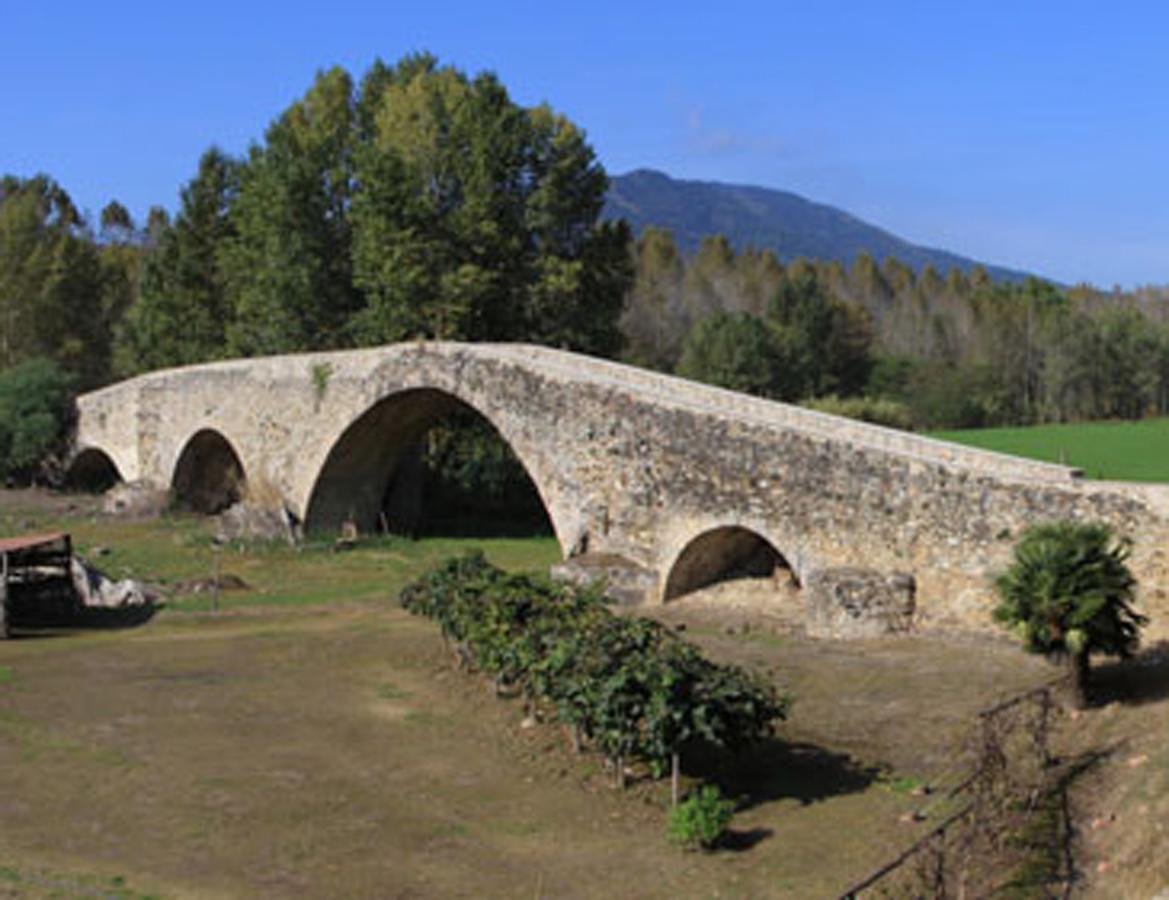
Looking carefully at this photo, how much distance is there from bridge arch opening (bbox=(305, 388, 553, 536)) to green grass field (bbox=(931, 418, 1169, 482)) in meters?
15.0

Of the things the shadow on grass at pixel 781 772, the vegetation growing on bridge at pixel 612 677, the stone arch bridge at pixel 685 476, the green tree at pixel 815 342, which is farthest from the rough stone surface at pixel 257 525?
the green tree at pixel 815 342

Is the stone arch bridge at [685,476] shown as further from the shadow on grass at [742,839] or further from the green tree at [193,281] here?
the green tree at [193,281]

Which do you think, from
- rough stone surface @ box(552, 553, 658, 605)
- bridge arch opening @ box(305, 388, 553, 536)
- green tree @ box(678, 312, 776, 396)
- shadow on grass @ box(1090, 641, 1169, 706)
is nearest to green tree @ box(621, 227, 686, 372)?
green tree @ box(678, 312, 776, 396)

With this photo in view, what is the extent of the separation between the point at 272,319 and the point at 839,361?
36.3 m

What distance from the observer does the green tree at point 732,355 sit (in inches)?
2258

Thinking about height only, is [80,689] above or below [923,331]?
below

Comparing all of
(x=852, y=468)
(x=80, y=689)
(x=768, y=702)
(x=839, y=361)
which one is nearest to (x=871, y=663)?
(x=852, y=468)

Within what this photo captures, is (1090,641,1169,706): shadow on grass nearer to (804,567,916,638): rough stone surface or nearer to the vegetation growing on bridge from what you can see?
(804,567,916,638): rough stone surface

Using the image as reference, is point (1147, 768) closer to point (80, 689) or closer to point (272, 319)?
point (80, 689)

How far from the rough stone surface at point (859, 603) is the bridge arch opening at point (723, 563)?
8.31 feet

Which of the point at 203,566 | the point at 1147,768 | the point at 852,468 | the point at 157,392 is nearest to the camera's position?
the point at 1147,768

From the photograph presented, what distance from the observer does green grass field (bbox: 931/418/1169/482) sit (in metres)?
33.0

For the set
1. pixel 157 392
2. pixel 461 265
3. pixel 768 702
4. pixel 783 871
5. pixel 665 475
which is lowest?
pixel 783 871

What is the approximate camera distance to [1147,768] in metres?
10.9
